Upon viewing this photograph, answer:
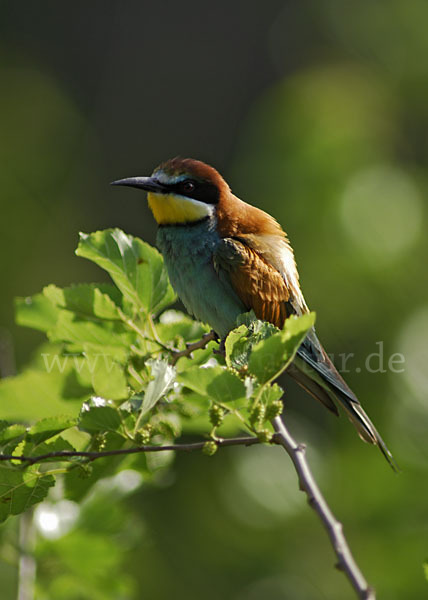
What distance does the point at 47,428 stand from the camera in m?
1.18

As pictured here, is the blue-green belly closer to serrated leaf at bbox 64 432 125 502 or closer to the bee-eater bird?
the bee-eater bird

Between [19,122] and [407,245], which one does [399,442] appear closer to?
[407,245]

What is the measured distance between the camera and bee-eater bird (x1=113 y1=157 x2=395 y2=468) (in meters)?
1.95

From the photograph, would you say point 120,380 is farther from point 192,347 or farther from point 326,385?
point 326,385

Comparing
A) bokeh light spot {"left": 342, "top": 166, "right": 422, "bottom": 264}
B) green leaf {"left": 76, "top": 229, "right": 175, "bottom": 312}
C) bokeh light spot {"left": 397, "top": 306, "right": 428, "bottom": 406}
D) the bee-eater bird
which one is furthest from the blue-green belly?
bokeh light spot {"left": 342, "top": 166, "right": 422, "bottom": 264}

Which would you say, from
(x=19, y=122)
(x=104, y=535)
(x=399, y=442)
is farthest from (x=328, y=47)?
(x=104, y=535)

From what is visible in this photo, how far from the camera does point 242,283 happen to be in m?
1.93

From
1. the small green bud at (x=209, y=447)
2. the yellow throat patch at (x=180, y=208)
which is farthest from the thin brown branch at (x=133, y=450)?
the yellow throat patch at (x=180, y=208)

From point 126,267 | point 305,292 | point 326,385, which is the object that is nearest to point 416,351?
point 305,292

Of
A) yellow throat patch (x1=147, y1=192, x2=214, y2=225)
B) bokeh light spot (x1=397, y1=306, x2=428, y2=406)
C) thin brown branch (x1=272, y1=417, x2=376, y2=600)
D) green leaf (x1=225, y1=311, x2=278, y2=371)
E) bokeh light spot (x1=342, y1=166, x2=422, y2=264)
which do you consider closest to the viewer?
thin brown branch (x1=272, y1=417, x2=376, y2=600)

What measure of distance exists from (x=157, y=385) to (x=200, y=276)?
84 cm

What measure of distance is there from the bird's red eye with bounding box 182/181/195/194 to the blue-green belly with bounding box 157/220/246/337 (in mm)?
103

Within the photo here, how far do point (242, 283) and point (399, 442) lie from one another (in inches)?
37.2

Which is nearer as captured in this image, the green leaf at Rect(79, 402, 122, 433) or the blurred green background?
the green leaf at Rect(79, 402, 122, 433)
